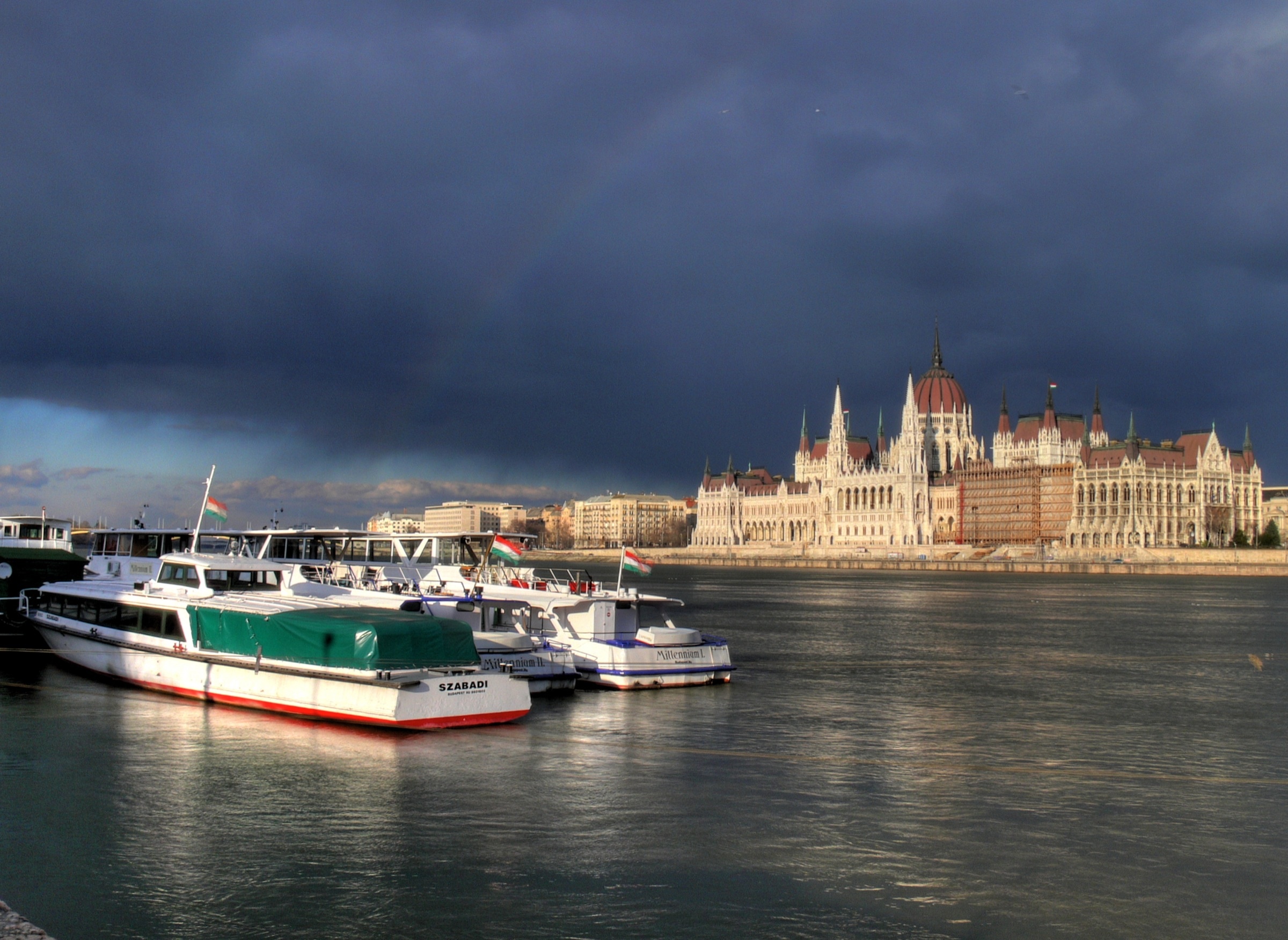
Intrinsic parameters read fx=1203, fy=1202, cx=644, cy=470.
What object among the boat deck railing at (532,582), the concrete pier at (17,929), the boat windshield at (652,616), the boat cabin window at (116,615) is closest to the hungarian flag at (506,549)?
the boat deck railing at (532,582)

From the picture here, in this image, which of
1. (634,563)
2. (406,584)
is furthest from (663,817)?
(634,563)

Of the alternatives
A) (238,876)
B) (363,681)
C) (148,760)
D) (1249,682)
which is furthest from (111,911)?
(1249,682)

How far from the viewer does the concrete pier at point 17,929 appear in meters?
12.6

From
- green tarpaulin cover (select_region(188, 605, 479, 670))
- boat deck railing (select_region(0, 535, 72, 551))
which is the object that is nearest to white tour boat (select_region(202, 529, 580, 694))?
green tarpaulin cover (select_region(188, 605, 479, 670))

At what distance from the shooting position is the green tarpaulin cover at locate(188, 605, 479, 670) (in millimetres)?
30109

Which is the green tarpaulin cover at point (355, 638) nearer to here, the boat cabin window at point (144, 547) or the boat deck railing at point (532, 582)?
the boat deck railing at point (532, 582)

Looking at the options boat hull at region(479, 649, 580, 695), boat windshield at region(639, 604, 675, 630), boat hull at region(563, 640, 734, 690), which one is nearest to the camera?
boat hull at region(479, 649, 580, 695)

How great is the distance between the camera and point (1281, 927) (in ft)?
52.9

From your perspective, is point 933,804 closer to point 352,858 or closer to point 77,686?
point 352,858

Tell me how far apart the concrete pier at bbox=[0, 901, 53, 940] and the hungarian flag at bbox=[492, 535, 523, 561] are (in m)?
31.2

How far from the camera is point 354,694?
30203 mm

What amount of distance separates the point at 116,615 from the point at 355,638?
1269 cm

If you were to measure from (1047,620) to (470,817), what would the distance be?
238 feet

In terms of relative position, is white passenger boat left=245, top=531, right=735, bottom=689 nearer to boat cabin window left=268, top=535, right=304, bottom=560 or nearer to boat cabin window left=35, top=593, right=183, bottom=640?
boat cabin window left=268, top=535, right=304, bottom=560
